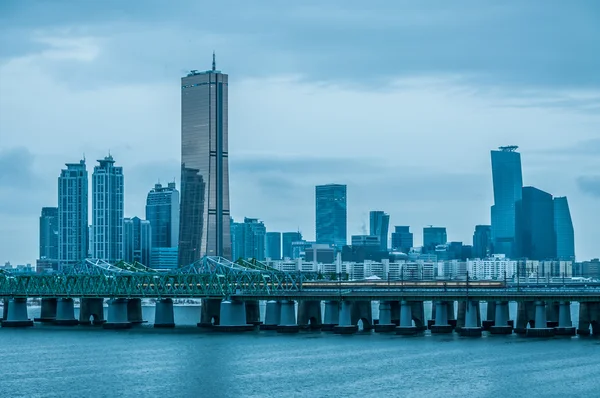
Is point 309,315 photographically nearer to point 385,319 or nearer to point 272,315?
point 272,315

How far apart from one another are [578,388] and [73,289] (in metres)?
103

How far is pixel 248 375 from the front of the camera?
101625 mm

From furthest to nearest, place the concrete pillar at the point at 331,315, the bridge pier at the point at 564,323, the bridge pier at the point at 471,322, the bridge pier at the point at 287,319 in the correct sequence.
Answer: the concrete pillar at the point at 331,315, the bridge pier at the point at 287,319, the bridge pier at the point at 564,323, the bridge pier at the point at 471,322

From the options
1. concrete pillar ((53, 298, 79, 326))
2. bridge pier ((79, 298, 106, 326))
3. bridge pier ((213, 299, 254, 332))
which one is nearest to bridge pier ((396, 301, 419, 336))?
bridge pier ((213, 299, 254, 332))

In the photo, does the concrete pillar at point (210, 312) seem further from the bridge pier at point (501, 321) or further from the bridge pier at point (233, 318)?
the bridge pier at point (501, 321)

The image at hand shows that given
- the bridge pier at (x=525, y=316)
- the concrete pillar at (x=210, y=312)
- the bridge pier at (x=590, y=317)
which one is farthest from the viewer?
the concrete pillar at (x=210, y=312)

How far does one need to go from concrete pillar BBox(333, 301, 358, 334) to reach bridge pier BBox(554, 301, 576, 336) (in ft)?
78.8

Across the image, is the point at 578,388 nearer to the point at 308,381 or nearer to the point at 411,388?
the point at 411,388

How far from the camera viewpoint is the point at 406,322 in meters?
140

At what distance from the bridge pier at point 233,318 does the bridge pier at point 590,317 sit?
40.8m

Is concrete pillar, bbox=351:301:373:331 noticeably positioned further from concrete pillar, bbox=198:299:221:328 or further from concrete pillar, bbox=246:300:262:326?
concrete pillar, bbox=198:299:221:328

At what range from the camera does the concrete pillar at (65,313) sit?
6850 inches

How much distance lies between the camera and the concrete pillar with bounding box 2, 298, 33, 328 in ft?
565

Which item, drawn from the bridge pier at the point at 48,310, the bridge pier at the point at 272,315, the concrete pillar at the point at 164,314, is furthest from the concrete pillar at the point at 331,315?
the bridge pier at the point at 48,310
